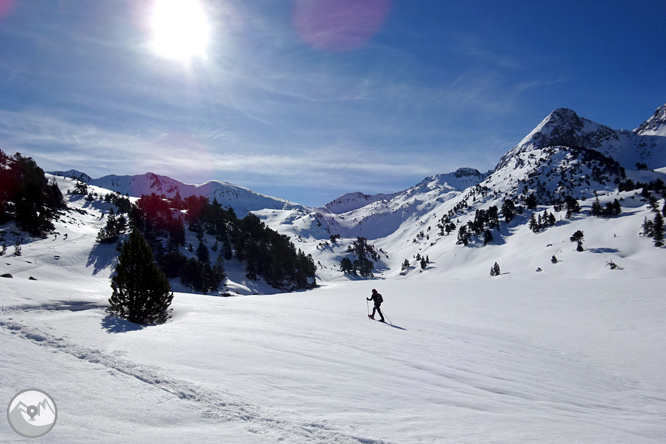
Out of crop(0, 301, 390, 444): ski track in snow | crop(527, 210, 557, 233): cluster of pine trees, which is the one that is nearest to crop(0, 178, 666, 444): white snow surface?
crop(0, 301, 390, 444): ski track in snow

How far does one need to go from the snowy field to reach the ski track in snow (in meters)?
0.03

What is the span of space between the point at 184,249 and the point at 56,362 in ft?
223

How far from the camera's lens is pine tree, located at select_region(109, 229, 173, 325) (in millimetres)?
14133

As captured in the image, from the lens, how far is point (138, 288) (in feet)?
47.2

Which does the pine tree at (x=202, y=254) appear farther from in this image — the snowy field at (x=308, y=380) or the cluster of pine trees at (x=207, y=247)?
the snowy field at (x=308, y=380)

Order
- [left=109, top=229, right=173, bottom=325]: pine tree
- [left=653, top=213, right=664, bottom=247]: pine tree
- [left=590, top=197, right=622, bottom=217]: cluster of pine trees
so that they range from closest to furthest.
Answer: [left=109, top=229, right=173, bottom=325]: pine tree < [left=653, top=213, right=664, bottom=247]: pine tree < [left=590, top=197, right=622, bottom=217]: cluster of pine trees

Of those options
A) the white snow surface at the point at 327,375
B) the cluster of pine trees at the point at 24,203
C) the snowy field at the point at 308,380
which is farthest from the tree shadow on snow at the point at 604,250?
the cluster of pine trees at the point at 24,203

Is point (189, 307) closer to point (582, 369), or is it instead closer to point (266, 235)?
point (582, 369)

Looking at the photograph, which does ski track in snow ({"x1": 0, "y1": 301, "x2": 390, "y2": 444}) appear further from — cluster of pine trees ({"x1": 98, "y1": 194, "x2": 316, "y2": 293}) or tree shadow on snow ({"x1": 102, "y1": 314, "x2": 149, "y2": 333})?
cluster of pine trees ({"x1": 98, "y1": 194, "x2": 316, "y2": 293})

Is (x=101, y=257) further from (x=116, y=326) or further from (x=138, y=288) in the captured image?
(x=116, y=326)

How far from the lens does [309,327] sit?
14.9 m

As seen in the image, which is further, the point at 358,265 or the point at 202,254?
the point at 358,265

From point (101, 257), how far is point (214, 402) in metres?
59.3

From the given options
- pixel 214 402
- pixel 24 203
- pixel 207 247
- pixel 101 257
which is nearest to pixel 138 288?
pixel 214 402
